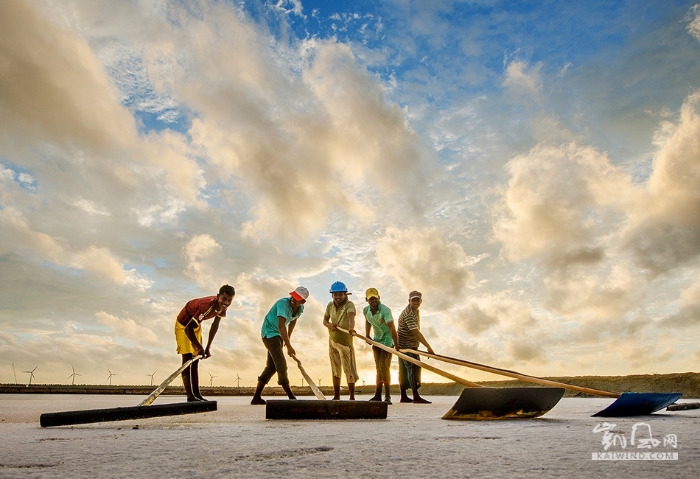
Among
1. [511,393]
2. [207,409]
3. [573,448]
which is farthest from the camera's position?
[207,409]

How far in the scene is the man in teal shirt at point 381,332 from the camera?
27.9ft

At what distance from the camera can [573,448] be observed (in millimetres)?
2479

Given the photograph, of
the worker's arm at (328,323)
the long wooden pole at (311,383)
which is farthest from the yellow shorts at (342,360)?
the long wooden pole at (311,383)

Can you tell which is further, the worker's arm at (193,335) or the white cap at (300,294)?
the white cap at (300,294)

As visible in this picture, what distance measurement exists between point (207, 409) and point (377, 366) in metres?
3.36

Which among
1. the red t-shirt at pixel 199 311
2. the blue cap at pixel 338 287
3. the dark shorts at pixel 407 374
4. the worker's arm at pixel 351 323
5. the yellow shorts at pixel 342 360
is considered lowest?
the dark shorts at pixel 407 374

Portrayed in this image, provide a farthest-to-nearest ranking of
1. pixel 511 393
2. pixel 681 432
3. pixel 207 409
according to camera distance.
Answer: pixel 207 409
pixel 511 393
pixel 681 432

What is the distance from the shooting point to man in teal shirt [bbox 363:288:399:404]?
8500 millimetres

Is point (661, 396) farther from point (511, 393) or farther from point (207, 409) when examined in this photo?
point (207, 409)

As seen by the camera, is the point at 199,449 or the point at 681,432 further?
the point at 681,432

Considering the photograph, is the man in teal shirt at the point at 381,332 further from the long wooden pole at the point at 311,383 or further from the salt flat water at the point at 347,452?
the salt flat water at the point at 347,452

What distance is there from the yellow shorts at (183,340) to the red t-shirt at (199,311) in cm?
10

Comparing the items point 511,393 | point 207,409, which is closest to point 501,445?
point 511,393

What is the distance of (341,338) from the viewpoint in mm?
8070
